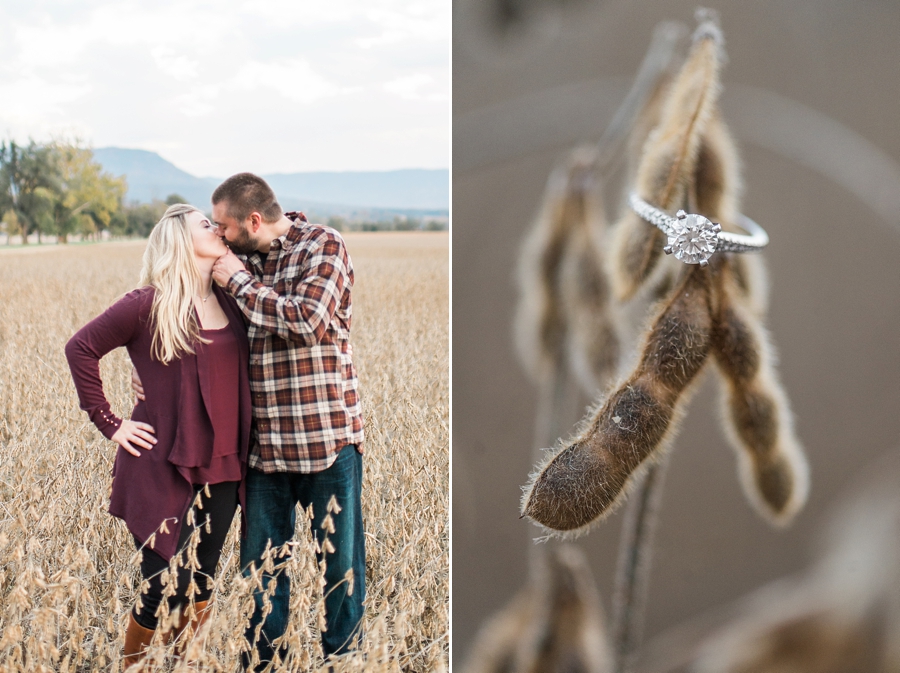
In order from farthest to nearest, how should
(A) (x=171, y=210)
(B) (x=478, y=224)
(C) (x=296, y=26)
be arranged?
(C) (x=296, y=26) < (A) (x=171, y=210) < (B) (x=478, y=224)

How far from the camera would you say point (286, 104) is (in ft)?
6.05

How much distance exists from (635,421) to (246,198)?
3.11 ft

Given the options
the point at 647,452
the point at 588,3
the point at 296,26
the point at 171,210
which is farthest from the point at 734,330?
the point at 296,26

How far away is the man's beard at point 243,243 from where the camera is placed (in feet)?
4.94

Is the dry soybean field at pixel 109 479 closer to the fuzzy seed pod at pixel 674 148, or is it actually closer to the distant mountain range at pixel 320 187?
the distant mountain range at pixel 320 187

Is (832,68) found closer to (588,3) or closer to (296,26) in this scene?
(588,3)

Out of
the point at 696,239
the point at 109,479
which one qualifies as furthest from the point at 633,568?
the point at 109,479

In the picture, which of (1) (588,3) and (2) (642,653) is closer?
(1) (588,3)

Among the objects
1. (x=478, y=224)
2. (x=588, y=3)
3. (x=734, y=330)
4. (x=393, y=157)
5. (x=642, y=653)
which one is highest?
(x=588, y=3)

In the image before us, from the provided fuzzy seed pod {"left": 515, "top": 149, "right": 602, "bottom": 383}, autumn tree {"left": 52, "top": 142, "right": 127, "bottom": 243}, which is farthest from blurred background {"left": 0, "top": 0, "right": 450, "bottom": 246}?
fuzzy seed pod {"left": 515, "top": 149, "right": 602, "bottom": 383}

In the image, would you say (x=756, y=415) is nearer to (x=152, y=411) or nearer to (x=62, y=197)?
(x=152, y=411)

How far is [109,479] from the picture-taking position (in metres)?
1.98

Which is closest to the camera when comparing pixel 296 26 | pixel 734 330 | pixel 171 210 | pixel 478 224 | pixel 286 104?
pixel 734 330

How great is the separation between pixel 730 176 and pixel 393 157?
1090 mm
